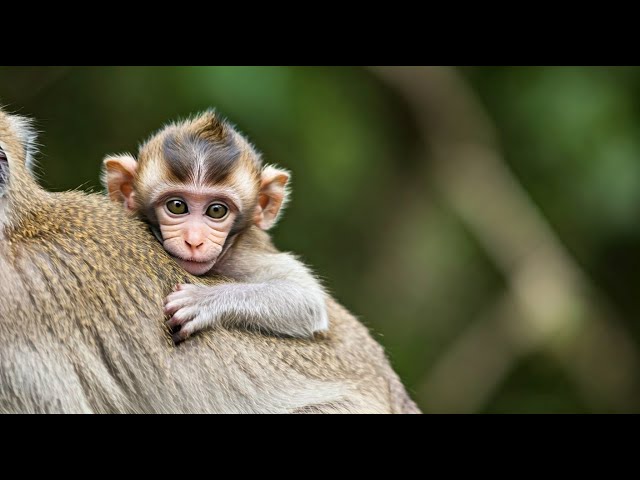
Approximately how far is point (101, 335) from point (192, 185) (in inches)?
50.7

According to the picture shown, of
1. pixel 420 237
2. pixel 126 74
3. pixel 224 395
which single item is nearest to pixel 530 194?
pixel 420 237

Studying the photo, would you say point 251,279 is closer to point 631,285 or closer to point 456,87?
point 456,87

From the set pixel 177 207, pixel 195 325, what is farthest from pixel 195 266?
pixel 195 325

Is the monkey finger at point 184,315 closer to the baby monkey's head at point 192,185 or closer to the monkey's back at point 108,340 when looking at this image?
the monkey's back at point 108,340

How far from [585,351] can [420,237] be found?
103 inches

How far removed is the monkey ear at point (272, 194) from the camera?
707cm

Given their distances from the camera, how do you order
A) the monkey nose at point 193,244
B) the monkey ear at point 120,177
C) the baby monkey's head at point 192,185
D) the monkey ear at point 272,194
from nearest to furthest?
the monkey nose at point 193,244 → the baby monkey's head at point 192,185 → the monkey ear at point 120,177 → the monkey ear at point 272,194

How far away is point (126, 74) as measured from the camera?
11.2 m

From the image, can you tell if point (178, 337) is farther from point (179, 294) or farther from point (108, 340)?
point (108, 340)

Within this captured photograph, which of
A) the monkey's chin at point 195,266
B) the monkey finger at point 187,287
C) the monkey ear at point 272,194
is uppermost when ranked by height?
the monkey ear at point 272,194

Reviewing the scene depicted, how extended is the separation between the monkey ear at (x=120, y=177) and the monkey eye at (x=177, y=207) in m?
0.29

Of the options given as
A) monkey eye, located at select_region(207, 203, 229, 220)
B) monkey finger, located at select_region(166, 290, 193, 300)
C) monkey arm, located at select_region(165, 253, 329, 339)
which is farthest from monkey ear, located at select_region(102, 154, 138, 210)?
monkey finger, located at select_region(166, 290, 193, 300)

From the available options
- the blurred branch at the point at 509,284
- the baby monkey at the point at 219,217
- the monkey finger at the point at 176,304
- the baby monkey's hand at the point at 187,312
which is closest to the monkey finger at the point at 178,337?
the baby monkey's hand at the point at 187,312

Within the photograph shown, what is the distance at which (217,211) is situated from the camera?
6.39 m
